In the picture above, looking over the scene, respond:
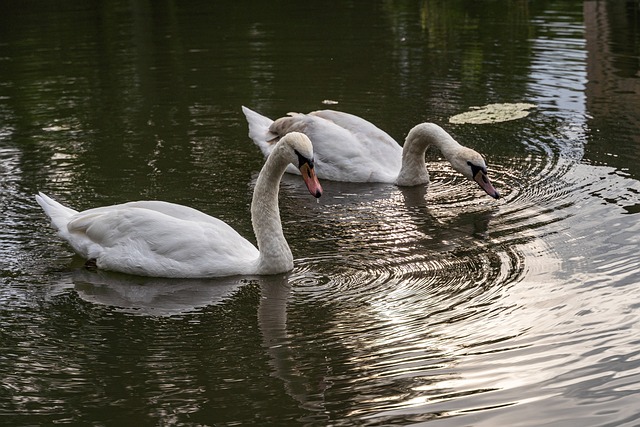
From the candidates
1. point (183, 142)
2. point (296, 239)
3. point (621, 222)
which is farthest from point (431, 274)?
point (183, 142)

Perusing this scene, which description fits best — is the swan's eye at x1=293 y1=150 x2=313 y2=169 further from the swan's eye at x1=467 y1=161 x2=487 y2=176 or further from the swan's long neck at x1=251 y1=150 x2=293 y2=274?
the swan's eye at x1=467 y1=161 x2=487 y2=176

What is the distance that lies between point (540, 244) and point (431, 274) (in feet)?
4.09

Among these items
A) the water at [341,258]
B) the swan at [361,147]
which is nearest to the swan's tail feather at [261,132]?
A: the swan at [361,147]

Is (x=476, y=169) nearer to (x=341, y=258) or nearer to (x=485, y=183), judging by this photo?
(x=485, y=183)

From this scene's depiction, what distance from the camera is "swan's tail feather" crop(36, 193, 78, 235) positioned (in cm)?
980

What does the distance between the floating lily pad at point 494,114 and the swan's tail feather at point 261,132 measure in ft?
8.64

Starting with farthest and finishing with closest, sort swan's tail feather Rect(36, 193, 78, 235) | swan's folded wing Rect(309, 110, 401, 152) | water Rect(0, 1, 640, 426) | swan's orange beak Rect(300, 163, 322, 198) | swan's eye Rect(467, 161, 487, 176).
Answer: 1. swan's folded wing Rect(309, 110, 401, 152)
2. swan's eye Rect(467, 161, 487, 176)
3. swan's tail feather Rect(36, 193, 78, 235)
4. swan's orange beak Rect(300, 163, 322, 198)
5. water Rect(0, 1, 640, 426)

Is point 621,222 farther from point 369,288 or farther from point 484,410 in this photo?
point 484,410

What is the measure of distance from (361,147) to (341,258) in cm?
374

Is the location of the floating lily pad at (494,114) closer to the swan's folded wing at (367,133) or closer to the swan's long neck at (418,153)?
the swan's folded wing at (367,133)

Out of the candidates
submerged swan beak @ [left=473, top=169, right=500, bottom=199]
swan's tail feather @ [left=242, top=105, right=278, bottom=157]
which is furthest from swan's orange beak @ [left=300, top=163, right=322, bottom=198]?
swan's tail feather @ [left=242, top=105, right=278, bottom=157]

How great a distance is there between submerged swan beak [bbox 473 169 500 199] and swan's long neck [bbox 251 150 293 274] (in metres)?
2.84

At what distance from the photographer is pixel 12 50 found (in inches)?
852

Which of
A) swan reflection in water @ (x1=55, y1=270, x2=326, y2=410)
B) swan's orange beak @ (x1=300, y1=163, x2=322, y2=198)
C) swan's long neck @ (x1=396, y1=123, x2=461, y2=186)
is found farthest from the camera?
swan's long neck @ (x1=396, y1=123, x2=461, y2=186)
